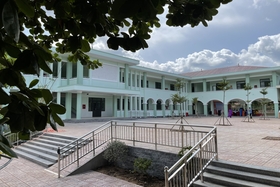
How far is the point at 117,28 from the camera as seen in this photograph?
2.23 meters

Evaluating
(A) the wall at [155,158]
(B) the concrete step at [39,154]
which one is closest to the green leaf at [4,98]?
(A) the wall at [155,158]

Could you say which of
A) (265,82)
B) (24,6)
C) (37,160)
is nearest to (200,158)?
(24,6)

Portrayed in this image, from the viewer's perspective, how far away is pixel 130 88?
23875 millimetres

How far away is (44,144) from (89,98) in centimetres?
1173

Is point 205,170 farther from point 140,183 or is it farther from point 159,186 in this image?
point 140,183

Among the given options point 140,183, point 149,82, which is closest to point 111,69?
point 149,82

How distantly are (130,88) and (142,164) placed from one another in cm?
1761

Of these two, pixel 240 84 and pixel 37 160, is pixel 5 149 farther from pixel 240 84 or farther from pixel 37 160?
pixel 240 84

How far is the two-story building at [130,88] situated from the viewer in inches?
738

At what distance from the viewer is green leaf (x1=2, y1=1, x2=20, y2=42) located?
710 millimetres

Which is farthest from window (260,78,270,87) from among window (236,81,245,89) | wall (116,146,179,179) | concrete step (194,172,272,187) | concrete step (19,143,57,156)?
concrete step (19,143,57,156)

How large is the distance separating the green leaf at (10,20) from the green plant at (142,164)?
6.28 meters

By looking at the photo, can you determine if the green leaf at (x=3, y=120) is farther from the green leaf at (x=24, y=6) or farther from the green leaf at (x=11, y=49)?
the green leaf at (x=24, y=6)

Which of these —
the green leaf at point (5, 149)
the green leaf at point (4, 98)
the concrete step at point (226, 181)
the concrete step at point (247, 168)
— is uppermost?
the green leaf at point (4, 98)
